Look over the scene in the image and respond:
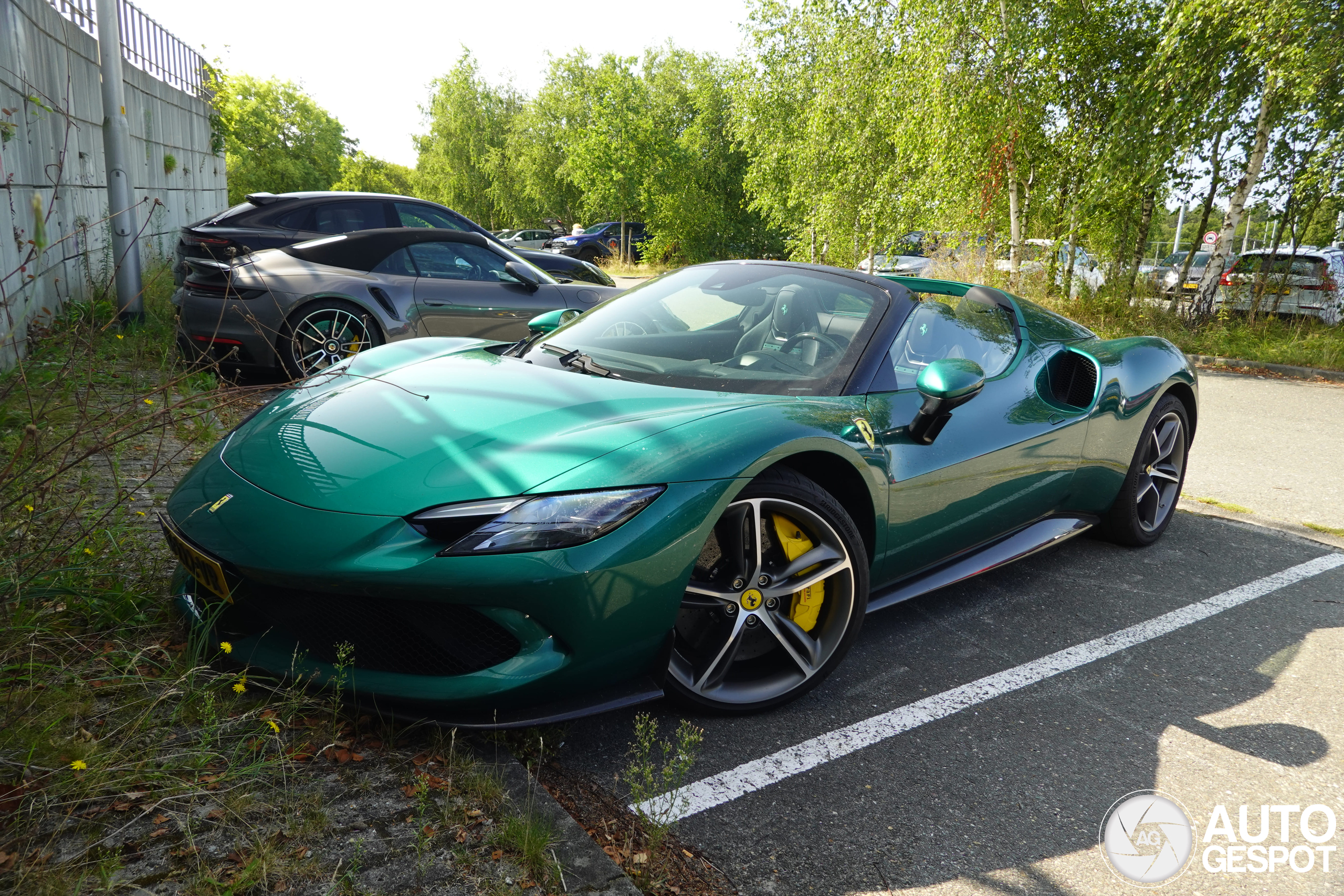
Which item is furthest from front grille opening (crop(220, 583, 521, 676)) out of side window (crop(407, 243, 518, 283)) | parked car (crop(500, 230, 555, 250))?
parked car (crop(500, 230, 555, 250))

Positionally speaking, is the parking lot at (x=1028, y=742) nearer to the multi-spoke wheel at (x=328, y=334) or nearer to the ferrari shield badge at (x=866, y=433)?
the ferrari shield badge at (x=866, y=433)

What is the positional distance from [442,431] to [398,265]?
4679 millimetres

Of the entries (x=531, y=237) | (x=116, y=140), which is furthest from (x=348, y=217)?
(x=531, y=237)

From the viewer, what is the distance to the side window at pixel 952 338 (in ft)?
10.3

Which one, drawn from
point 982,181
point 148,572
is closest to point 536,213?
point 982,181

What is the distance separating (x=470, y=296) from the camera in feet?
22.7

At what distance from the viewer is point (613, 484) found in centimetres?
218

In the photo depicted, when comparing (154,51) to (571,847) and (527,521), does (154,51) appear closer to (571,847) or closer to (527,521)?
(527,521)

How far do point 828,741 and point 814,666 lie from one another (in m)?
0.23

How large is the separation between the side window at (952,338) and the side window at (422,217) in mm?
5724

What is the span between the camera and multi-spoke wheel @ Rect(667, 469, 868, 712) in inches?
96.2

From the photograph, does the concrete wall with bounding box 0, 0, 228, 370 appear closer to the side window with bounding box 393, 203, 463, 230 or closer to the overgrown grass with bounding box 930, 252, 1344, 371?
the side window with bounding box 393, 203, 463, 230

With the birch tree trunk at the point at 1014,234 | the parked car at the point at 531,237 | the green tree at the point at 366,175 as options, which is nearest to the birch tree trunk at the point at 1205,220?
the birch tree trunk at the point at 1014,234

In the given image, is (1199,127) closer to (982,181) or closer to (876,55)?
(982,181)
